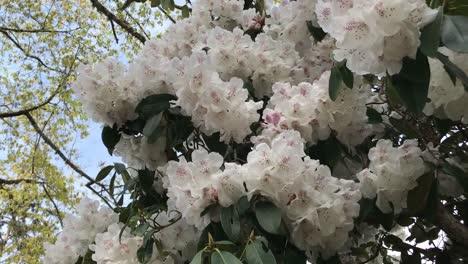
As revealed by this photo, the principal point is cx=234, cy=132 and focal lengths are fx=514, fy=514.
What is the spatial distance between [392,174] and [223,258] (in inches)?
21.9

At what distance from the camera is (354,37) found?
977 mm

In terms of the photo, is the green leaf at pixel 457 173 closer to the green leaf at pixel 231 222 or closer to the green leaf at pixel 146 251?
the green leaf at pixel 231 222

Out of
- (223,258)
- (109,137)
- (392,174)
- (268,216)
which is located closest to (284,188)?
(268,216)

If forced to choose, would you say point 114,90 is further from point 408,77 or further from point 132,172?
point 408,77

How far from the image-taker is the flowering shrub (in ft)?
3.27

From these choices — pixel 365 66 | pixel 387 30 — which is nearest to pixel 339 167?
pixel 365 66

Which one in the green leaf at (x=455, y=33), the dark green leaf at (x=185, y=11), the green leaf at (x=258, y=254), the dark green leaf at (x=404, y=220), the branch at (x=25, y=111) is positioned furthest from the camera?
the branch at (x=25, y=111)

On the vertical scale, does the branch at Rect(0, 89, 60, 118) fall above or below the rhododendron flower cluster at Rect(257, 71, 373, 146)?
above

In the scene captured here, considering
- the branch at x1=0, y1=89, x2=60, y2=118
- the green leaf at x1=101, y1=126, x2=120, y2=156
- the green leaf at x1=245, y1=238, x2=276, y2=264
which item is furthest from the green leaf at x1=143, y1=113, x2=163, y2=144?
the branch at x1=0, y1=89, x2=60, y2=118

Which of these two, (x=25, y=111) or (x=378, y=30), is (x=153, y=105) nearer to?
(x=378, y=30)

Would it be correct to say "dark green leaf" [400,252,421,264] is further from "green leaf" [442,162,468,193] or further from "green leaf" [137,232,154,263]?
"green leaf" [137,232,154,263]

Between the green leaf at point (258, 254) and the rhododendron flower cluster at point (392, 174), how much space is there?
0.41 metres

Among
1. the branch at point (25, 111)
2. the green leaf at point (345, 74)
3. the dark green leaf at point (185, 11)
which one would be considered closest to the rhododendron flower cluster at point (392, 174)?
the green leaf at point (345, 74)

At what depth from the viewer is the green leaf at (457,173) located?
1351mm
